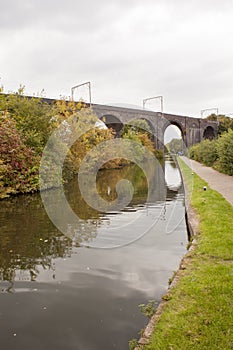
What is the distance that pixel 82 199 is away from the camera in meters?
10.6

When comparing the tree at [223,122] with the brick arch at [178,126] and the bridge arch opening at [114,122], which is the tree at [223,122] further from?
the bridge arch opening at [114,122]

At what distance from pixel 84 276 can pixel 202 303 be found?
176 cm

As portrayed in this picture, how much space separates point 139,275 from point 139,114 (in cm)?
3739

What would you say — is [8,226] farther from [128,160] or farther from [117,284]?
[128,160]

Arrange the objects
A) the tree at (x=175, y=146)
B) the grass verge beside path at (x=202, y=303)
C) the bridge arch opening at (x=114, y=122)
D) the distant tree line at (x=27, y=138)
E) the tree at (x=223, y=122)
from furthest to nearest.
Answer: the tree at (x=175, y=146) < the tree at (x=223, y=122) < the bridge arch opening at (x=114, y=122) < the distant tree line at (x=27, y=138) < the grass verge beside path at (x=202, y=303)

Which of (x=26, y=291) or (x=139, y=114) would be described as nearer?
(x=26, y=291)

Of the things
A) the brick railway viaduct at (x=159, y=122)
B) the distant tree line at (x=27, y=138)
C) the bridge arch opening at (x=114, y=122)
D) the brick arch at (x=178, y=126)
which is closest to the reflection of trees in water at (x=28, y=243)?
the distant tree line at (x=27, y=138)

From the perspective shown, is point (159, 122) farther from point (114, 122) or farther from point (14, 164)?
point (14, 164)

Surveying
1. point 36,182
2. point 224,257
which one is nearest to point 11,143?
point 36,182

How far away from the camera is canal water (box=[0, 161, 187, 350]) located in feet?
9.43

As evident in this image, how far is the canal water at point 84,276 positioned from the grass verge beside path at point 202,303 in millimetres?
370

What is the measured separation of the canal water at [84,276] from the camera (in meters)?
2.88

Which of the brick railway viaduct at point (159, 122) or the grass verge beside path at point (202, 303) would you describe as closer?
the grass verge beside path at point (202, 303)

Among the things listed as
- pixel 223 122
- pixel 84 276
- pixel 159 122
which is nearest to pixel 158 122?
pixel 159 122
